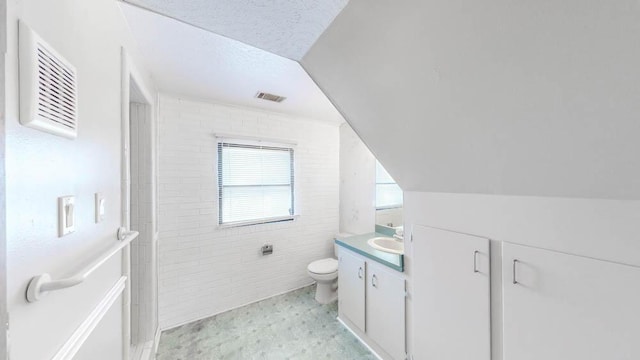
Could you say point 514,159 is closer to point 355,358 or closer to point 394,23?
→ point 394,23

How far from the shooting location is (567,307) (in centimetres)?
91

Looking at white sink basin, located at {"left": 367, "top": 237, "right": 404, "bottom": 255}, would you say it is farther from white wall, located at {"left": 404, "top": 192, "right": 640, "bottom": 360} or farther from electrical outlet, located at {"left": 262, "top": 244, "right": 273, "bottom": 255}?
electrical outlet, located at {"left": 262, "top": 244, "right": 273, "bottom": 255}

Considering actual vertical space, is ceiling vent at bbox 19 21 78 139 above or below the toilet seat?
above

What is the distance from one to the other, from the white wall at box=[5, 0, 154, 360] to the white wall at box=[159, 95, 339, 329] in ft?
4.10

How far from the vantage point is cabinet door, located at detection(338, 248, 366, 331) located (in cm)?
202

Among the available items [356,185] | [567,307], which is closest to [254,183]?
[356,185]

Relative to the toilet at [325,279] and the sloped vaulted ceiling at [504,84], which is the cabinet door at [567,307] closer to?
the sloped vaulted ceiling at [504,84]

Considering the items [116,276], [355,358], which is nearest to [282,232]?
[355,358]

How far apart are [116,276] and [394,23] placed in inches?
64.7

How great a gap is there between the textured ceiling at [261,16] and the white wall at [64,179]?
32cm

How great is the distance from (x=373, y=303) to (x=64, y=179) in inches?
79.8

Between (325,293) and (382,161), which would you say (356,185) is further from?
(382,161)

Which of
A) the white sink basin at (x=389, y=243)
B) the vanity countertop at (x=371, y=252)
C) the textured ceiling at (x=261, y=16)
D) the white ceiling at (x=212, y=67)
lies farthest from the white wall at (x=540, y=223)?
the white ceiling at (x=212, y=67)

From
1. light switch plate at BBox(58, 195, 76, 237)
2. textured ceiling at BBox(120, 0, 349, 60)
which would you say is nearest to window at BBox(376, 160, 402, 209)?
textured ceiling at BBox(120, 0, 349, 60)
